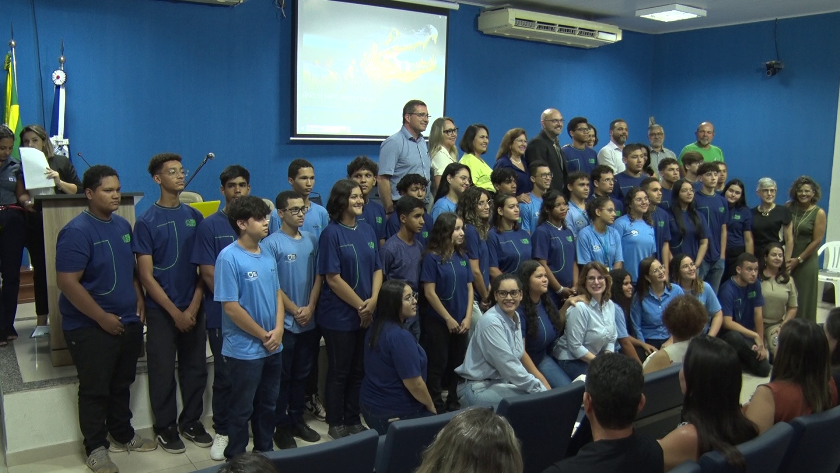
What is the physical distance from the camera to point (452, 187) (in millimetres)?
4652

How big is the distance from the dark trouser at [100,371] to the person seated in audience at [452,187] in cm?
199

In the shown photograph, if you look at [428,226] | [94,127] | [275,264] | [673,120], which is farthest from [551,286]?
[673,120]

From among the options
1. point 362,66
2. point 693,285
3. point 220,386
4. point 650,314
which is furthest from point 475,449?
point 362,66

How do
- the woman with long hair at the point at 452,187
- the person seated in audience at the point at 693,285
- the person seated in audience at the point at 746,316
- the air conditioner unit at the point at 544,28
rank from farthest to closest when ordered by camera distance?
the air conditioner unit at the point at 544,28 < the person seated in audience at the point at 746,316 < the person seated in audience at the point at 693,285 < the woman with long hair at the point at 452,187

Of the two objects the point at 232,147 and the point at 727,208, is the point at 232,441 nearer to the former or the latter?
the point at 232,147

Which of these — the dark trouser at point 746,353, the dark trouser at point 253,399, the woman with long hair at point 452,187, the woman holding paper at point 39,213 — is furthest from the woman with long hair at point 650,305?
the woman holding paper at point 39,213

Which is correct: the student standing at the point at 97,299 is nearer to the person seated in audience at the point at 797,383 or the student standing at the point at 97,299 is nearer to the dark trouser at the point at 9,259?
the dark trouser at the point at 9,259

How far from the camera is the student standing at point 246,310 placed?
326cm

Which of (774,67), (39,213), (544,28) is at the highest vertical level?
(544,28)

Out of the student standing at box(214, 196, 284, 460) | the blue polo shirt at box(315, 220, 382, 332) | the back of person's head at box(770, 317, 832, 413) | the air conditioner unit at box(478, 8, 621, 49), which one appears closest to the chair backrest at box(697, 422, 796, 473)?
the back of person's head at box(770, 317, 832, 413)

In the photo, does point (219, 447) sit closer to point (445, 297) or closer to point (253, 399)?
point (253, 399)

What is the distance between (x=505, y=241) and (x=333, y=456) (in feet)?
8.38

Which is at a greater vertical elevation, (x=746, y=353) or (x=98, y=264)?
(x=98, y=264)

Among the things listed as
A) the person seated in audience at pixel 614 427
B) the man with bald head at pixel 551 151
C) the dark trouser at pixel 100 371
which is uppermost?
the man with bald head at pixel 551 151
